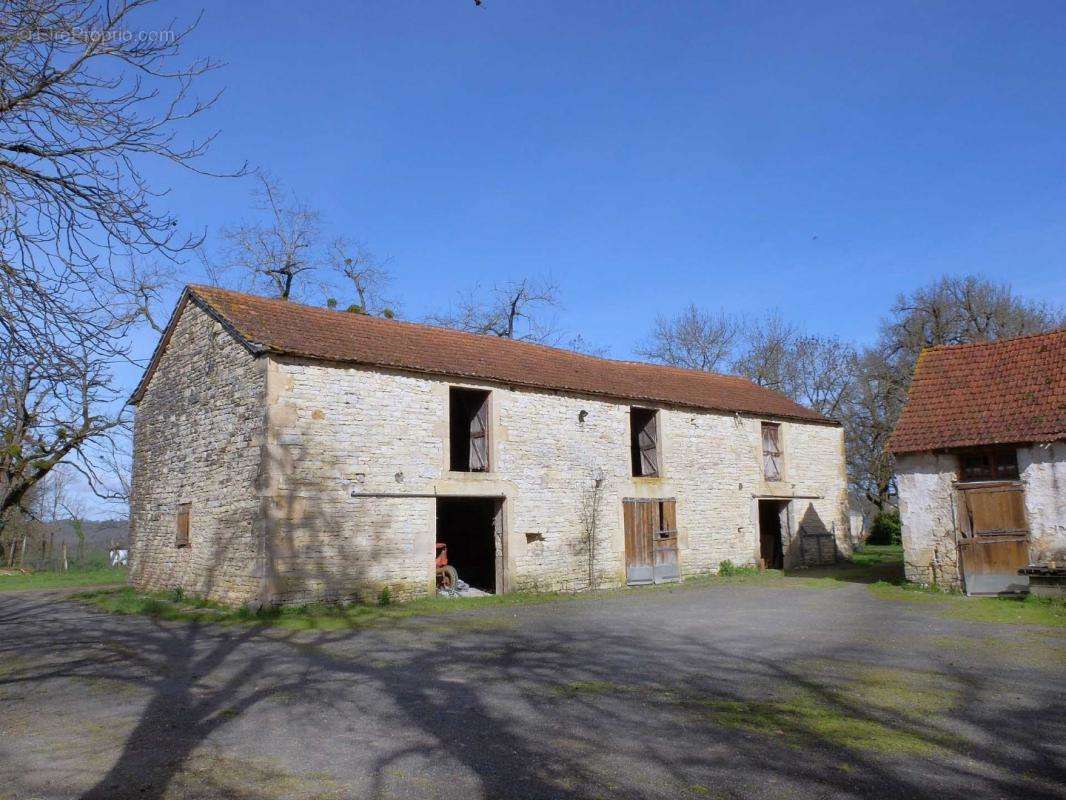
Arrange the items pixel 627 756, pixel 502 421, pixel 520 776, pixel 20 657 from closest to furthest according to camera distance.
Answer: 1. pixel 520 776
2. pixel 627 756
3. pixel 20 657
4. pixel 502 421

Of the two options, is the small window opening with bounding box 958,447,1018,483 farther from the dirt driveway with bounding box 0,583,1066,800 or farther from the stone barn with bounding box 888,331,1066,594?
the dirt driveway with bounding box 0,583,1066,800

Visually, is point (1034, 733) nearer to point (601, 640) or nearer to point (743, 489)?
point (601, 640)

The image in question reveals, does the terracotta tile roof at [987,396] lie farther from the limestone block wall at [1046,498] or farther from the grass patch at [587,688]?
the grass patch at [587,688]

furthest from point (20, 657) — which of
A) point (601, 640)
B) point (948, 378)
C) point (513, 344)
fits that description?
point (948, 378)

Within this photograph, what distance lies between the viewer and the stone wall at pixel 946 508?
509 inches

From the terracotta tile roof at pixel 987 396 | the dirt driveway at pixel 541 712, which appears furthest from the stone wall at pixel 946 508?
the dirt driveway at pixel 541 712

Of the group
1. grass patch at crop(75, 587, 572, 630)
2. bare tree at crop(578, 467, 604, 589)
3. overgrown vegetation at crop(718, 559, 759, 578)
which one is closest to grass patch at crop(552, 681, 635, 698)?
grass patch at crop(75, 587, 572, 630)

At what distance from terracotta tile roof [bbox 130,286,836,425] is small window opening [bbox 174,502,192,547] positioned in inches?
157

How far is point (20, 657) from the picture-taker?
9.42 m

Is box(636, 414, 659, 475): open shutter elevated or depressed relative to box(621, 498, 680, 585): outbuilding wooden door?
elevated

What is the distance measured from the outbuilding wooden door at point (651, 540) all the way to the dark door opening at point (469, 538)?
3.42 m

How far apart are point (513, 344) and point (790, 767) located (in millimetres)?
15304

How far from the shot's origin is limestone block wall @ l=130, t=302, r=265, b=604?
1301cm

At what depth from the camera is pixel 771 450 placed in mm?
22016
